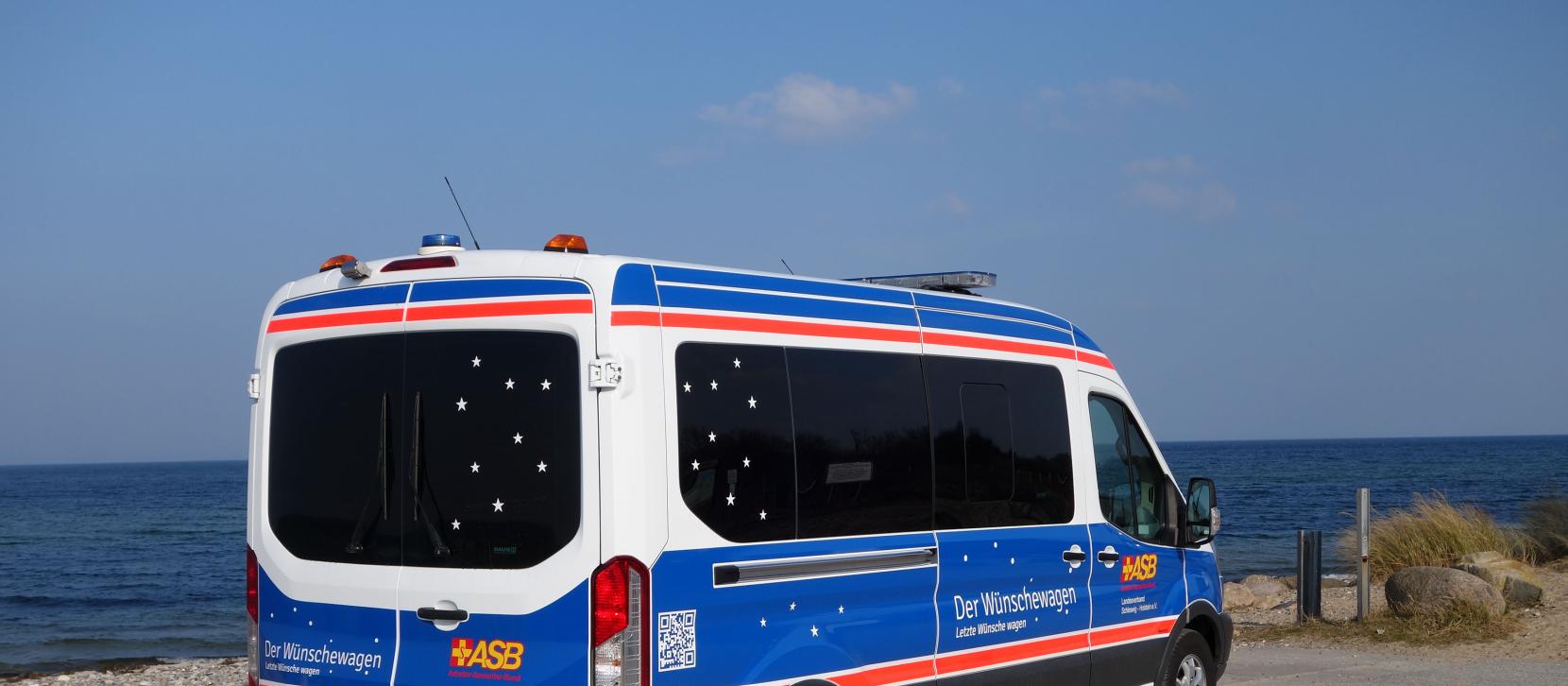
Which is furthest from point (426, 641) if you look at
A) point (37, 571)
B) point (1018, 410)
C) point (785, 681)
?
point (37, 571)

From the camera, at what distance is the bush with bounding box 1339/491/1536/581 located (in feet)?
53.3

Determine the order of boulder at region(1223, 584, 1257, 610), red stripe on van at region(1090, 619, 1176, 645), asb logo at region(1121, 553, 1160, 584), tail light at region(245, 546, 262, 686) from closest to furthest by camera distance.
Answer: tail light at region(245, 546, 262, 686) < red stripe on van at region(1090, 619, 1176, 645) < asb logo at region(1121, 553, 1160, 584) < boulder at region(1223, 584, 1257, 610)

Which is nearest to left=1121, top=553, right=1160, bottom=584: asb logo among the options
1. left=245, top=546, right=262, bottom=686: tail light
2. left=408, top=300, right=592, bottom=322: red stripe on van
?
left=408, top=300, right=592, bottom=322: red stripe on van

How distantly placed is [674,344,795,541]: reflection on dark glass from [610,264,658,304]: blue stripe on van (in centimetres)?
23

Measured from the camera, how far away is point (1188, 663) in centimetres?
787

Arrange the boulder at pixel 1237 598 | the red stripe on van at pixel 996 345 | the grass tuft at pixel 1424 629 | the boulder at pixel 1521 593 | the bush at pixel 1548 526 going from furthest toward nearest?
the bush at pixel 1548 526 < the boulder at pixel 1237 598 < the boulder at pixel 1521 593 < the grass tuft at pixel 1424 629 < the red stripe on van at pixel 996 345

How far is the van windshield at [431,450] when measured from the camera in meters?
4.68

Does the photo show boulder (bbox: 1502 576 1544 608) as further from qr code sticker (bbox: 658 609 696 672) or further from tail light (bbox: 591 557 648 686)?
tail light (bbox: 591 557 648 686)

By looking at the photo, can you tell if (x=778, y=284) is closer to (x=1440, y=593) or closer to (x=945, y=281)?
(x=945, y=281)

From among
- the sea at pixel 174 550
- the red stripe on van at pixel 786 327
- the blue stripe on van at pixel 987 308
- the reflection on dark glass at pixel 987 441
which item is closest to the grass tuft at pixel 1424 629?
the blue stripe on van at pixel 987 308

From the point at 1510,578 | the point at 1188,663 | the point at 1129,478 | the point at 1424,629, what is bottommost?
the point at 1424,629

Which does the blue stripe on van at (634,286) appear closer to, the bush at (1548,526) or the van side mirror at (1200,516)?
the van side mirror at (1200,516)

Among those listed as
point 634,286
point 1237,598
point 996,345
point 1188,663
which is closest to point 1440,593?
point 1237,598

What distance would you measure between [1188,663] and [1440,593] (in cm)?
590
